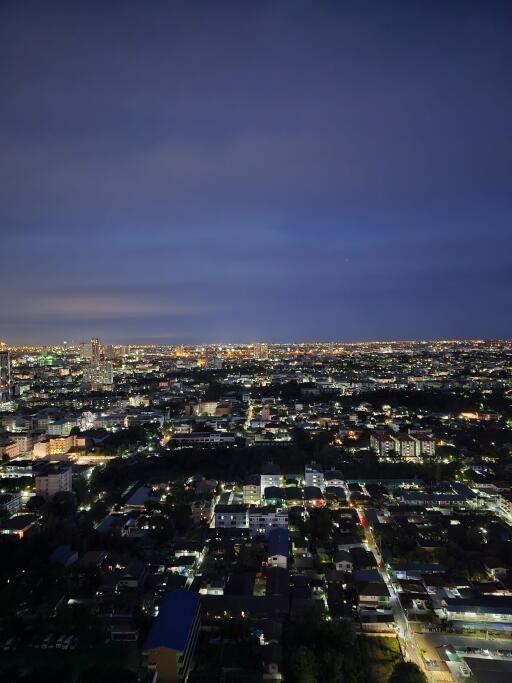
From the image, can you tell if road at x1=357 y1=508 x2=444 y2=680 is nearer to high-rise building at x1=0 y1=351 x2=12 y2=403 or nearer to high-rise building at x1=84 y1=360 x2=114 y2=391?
high-rise building at x1=0 y1=351 x2=12 y2=403

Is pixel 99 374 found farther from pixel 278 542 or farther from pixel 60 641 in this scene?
pixel 60 641

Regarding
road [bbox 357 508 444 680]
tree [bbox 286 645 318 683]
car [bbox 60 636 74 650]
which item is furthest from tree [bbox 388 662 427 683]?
car [bbox 60 636 74 650]

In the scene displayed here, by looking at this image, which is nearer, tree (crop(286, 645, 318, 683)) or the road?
tree (crop(286, 645, 318, 683))

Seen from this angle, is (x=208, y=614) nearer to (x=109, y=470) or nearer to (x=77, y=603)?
(x=77, y=603)

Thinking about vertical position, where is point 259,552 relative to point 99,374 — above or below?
below

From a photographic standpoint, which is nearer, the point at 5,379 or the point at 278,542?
the point at 278,542

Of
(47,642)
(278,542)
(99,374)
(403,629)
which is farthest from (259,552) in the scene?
(99,374)

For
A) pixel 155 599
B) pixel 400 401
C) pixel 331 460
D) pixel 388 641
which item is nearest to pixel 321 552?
pixel 388 641
